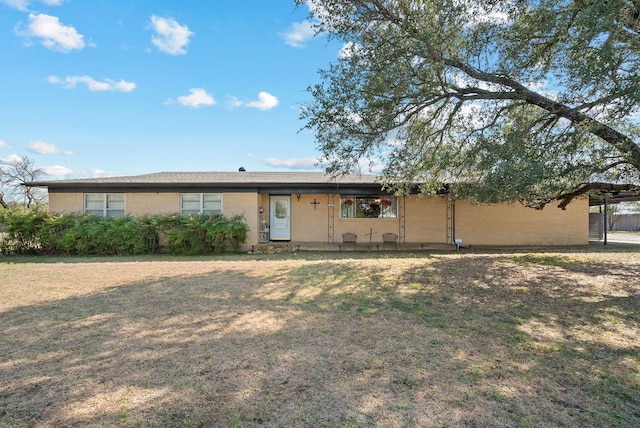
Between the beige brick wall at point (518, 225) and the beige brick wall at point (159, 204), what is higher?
the beige brick wall at point (159, 204)

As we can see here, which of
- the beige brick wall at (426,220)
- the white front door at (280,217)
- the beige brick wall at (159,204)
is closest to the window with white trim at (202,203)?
A: the beige brick wall at (159,204)

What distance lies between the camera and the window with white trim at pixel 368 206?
15.4 metres

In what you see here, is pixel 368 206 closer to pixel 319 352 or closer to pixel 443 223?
pixel 443 223

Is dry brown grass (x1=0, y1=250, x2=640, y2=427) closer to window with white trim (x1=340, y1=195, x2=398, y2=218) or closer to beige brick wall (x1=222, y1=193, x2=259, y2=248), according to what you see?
beige brick wall (x1=222, y1=193, x2=259, y2=248)

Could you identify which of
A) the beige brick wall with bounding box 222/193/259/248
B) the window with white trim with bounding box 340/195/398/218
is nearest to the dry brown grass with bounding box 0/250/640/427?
the beige brick wall with bounding box 222/193/259/248

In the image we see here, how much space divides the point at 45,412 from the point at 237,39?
12336mm

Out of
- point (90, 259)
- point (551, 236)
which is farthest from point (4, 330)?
point (551, 236)

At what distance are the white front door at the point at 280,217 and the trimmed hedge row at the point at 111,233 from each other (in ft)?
8.12

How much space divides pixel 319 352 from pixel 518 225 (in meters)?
14.7

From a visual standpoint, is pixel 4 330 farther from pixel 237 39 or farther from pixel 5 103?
pixel 5 103

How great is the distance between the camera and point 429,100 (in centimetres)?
845

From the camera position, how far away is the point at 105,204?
14344 mm

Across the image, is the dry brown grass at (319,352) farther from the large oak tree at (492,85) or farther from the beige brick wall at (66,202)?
the beige brick wall at (66,202)

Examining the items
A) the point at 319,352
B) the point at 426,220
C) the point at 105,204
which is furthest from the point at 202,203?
the point at 319,352
